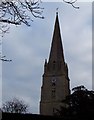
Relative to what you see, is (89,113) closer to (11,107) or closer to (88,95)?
(88,95)

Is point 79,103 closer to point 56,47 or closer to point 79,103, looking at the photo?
point 79,103

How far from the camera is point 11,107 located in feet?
150

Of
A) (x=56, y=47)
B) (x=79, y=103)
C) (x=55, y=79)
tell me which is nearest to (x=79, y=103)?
(x=79, y=103)

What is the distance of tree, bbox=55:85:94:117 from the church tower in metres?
30.7

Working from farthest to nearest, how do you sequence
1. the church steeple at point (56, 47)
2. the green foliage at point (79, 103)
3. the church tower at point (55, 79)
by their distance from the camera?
the church steeple at point (56, 47)
the church tower at point (55, 79)
the green foliage at point (79, 103)

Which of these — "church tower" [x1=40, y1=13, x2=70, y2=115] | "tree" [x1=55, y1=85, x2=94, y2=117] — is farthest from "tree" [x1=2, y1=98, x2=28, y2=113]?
"church tower" [x1=40, y1=13, x2=70, y2=115]

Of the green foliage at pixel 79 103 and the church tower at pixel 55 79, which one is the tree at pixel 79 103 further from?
the church tower at pixel 55 79

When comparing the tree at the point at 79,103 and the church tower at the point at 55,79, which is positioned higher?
the church tower at the point at 55,79

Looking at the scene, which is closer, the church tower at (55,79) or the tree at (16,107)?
the tree at (16,107)

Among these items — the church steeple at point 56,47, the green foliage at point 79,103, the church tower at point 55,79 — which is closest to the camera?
the green foliage at point 79,103

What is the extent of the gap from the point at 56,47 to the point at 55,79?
24.6 ft

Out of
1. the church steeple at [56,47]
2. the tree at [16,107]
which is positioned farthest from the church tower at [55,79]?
the tree at [16,107]

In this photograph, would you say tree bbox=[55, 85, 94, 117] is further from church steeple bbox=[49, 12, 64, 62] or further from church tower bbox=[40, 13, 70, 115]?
church steeple bbox=[49, 12, 64, 62]

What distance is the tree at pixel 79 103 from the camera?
37.0m
